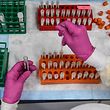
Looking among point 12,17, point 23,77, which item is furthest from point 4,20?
point 23,77

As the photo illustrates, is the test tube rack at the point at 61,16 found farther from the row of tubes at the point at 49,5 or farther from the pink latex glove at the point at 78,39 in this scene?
the pink latex glove at the point at 78,39

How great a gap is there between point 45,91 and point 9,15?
0.36m

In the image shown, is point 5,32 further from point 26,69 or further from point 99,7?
point 99,7

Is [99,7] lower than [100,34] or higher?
higher

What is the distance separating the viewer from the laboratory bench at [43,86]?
1.13m

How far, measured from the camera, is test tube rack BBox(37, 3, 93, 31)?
1.27 meters

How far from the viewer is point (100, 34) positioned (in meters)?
1.30

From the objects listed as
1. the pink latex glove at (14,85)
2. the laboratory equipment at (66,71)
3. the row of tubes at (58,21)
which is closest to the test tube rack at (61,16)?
the row of tubes at (58,21)

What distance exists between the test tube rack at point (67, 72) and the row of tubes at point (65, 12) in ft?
0.72

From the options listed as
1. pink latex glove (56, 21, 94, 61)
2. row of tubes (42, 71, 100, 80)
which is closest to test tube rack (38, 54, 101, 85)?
row of tubes (42, 71, 100, 80)

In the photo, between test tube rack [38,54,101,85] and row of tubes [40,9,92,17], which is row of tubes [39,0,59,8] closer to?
row of tubes [40,9,92,17]

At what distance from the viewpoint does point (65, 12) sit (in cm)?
128

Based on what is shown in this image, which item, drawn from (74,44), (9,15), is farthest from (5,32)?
(74,44)

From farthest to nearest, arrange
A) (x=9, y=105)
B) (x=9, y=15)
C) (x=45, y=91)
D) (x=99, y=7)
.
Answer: (x=99, y=7) → (x=9, y=15) → (x=45, y=91) → (x=9, y=105)
